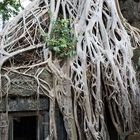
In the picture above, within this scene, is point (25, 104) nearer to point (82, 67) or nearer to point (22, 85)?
point (22, 85)

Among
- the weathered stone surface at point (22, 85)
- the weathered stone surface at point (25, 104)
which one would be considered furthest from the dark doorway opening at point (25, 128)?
the weathered stone surface at point (22, 85)

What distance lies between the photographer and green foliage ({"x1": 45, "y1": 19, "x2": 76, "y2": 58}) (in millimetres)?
5066

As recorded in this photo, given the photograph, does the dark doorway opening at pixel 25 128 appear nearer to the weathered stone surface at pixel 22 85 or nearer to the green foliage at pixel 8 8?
the weathered stone surface at pixel 22 85

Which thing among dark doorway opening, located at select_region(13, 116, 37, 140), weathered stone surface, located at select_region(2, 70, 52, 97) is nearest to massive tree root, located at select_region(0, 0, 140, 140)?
weathered stone surface, located at select_region(2, 70, 52, 97)

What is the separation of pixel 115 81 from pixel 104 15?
1.24 metres

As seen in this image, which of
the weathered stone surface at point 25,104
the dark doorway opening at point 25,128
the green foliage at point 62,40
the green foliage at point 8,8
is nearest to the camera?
the weathered stone surface at point 25,104

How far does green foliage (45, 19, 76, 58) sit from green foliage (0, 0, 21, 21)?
2.27 m

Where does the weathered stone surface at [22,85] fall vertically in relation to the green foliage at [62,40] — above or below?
below

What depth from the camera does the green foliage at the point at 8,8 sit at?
24.1 ft

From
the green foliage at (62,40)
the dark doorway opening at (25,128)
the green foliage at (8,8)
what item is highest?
the green foliage at (8,8)

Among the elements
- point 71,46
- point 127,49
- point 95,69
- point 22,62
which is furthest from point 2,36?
point 127,49

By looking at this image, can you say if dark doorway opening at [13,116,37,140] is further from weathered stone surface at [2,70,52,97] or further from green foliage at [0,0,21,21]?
green foliage at [0,0,21,21]

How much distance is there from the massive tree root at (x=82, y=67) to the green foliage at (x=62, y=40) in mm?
A: 71

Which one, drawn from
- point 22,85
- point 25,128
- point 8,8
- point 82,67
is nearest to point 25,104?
point 22,85
